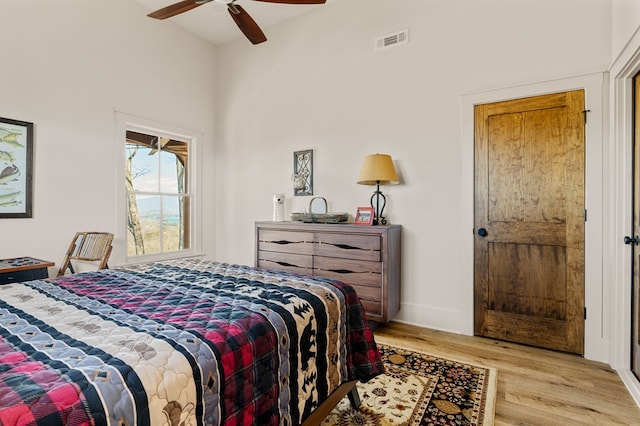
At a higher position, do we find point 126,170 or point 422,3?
point 422,3

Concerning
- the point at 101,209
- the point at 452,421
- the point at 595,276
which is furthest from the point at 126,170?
the point at 595,276

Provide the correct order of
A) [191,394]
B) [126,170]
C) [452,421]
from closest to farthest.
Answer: [191,394], [452,421], [126,170]

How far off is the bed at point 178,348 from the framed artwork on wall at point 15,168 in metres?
1.58

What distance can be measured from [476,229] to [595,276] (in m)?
0.88

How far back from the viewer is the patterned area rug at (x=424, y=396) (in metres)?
1.81

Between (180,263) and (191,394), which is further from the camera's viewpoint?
(180,263)

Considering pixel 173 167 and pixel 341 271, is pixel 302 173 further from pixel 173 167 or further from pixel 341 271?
pixel 173 167

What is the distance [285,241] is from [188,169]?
1.88 m

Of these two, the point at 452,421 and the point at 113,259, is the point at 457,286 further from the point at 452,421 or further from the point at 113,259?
the point at 113,259

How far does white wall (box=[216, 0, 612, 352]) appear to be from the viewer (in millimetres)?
2756

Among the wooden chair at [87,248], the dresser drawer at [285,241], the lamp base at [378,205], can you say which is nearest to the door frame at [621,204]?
the lamp base at [378,205]

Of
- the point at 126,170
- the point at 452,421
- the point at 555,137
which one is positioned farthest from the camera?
the point at 126,170

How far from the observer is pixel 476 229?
301 cm

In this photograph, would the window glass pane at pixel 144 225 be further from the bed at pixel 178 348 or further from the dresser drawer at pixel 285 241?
the bed at pixel 178 348
